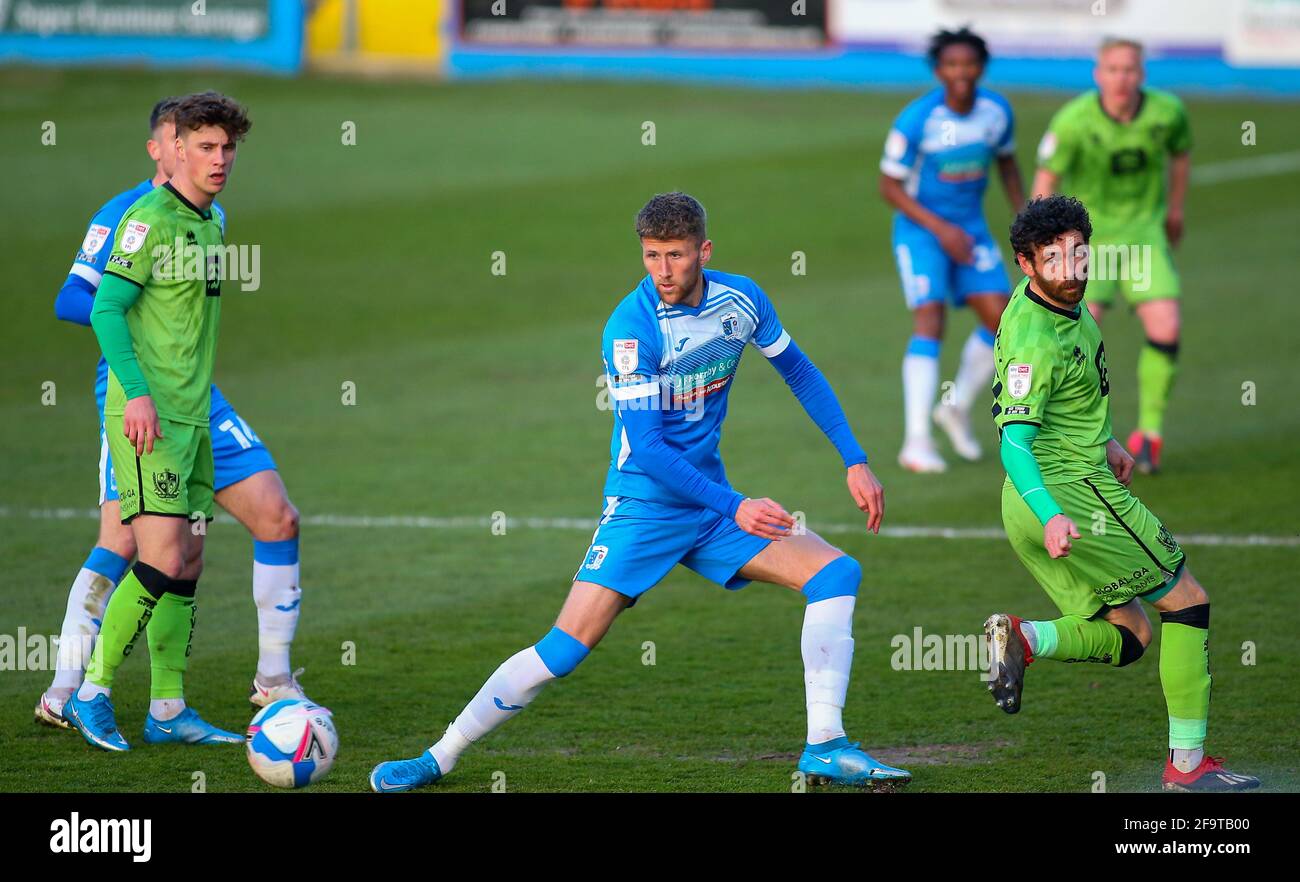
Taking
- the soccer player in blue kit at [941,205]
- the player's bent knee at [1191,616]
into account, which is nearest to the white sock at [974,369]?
the soccer player in blue kit at [941,205]

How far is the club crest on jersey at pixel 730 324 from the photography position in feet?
19.7

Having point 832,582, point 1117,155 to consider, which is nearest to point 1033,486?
point 832,582

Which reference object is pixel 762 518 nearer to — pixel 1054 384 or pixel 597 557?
pixel 597 557

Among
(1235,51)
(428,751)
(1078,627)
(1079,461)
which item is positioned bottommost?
(428,751)

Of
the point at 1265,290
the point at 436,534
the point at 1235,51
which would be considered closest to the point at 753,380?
the point at 436,534

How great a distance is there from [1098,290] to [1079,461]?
4.87m

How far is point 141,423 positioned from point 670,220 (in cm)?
194

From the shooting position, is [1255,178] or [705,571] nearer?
[705,571]

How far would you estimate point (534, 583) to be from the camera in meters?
8.72

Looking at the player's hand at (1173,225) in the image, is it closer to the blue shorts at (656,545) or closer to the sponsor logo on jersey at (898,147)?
the sponsor logo on jersey at (898,147)

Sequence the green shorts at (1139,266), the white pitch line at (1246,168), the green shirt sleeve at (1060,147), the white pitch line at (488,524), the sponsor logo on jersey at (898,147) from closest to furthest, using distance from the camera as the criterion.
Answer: the white pitch line at (488,524) < the green shirt sleeve at (1060,147) < the green shorts at (1139,266) < the sponsor logo on jersey at (898,147) < the white pitch line at (1246,168)

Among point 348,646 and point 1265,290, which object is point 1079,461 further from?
point 1265,290

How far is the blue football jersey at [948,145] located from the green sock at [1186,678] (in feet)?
18.0

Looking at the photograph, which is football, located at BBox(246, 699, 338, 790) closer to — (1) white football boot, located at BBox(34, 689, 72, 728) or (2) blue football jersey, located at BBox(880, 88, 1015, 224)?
(1) white football boot, located at BBox(34, 689, 72, 728)
